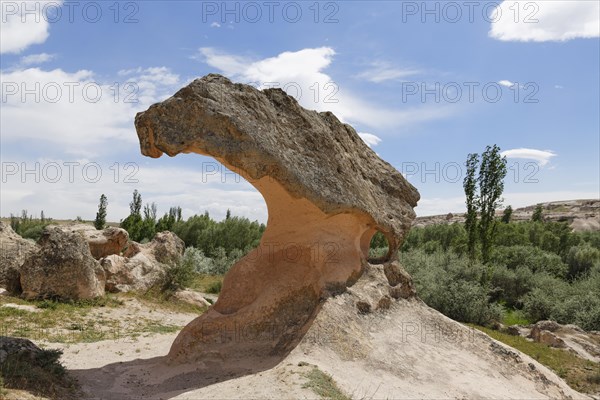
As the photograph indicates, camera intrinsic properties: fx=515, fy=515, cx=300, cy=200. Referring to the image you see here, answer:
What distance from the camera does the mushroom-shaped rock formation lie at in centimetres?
661

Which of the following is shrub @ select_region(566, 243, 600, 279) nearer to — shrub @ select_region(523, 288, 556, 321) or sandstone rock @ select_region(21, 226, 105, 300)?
shrub @ select_region(523, 288, 556, 321)

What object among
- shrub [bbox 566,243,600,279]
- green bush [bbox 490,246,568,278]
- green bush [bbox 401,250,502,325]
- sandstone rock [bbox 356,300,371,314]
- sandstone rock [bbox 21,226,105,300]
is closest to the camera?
sandstone rock [bbox 356,300,371,314]

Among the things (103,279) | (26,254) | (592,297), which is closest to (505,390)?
(103,279)

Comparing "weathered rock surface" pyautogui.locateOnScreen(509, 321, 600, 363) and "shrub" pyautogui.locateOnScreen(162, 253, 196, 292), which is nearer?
"weathered rock surface" pyautogui.locateOnScreen(509, 321, 600, 363)

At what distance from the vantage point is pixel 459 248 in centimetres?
2930

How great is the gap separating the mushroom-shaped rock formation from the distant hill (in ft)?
135

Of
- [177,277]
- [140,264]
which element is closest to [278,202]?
[177,277]

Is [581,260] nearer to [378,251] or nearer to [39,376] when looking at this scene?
[378,251]

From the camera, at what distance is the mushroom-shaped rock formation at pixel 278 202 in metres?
6.61

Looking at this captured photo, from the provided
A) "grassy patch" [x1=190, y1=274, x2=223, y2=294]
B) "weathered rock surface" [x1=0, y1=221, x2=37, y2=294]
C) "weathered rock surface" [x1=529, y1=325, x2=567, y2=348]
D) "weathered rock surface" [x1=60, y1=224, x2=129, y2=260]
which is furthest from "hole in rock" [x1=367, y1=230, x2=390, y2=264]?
"weathered rock surface" [x1=0, y1=221, x2=37, y2=294]

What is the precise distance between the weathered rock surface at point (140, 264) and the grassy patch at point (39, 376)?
9.39m

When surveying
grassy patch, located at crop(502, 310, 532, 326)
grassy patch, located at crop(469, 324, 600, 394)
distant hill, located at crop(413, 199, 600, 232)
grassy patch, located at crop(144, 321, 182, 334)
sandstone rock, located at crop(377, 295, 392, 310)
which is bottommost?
grassy patch, located at crop(502, 310, 532, 326)

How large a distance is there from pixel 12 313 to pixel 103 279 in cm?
329

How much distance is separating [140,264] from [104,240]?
6.35 feet
